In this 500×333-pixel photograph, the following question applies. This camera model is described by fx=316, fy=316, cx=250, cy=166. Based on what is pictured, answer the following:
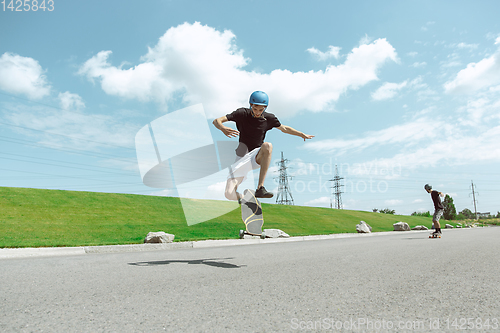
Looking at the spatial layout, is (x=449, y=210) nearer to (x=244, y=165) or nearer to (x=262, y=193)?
(x=262, y=193)

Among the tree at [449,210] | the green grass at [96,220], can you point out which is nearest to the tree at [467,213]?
the tree at [449,210]

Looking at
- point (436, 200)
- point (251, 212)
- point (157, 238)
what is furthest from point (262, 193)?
point (436, 200)

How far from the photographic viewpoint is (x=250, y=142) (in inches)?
239

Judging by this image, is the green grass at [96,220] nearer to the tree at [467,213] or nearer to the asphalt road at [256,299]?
the asphalt road at [256,299]

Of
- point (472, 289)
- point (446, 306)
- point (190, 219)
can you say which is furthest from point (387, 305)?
point (190, 219)

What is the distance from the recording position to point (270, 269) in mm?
4793

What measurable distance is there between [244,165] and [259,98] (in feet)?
4.25

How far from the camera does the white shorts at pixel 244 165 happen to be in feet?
19.7

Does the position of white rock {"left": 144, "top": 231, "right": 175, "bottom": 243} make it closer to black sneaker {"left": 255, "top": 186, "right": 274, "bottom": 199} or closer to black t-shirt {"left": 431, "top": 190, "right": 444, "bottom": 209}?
black sneaker {"left": 255, "top": 186, "right": 274, "bottom": 199}

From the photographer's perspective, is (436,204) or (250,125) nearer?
(250,125)

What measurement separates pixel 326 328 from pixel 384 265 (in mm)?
3292

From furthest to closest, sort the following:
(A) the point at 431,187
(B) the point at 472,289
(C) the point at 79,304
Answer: (A) the point at 431,187 < (B) the point at 472,289 < (C) the point at 79,304

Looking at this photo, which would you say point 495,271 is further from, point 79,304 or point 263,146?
point 79,304

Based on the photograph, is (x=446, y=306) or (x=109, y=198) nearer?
(x=446, y=306)
